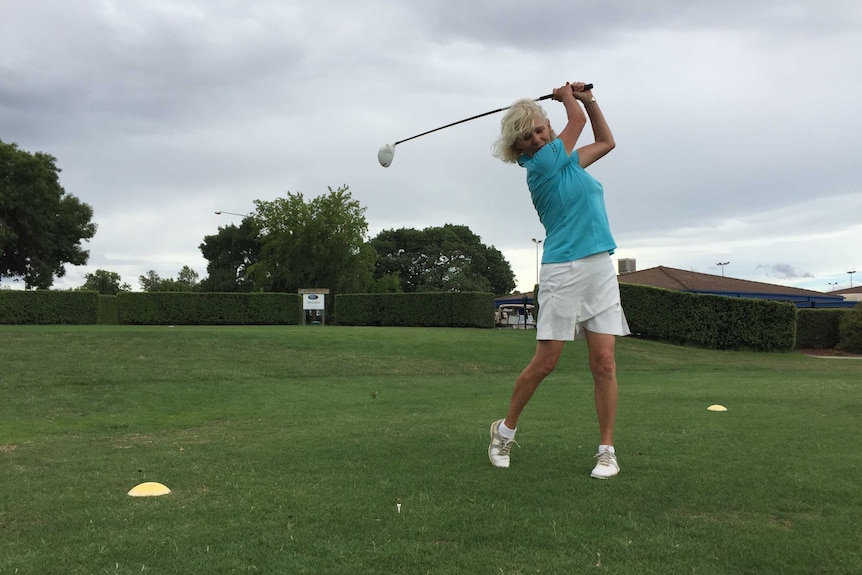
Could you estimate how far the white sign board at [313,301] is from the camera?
3119cm

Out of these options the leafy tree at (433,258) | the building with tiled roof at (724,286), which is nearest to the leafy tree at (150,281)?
the leafy tree at (433,258)

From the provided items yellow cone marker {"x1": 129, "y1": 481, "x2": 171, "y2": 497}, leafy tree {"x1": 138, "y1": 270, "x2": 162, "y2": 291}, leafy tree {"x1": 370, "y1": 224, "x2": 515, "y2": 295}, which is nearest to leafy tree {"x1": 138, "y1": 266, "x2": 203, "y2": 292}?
leafy tree {"x1": 138, "y1": 270, "x2": 162, "y2": 291}

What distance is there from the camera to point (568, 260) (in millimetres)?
3693

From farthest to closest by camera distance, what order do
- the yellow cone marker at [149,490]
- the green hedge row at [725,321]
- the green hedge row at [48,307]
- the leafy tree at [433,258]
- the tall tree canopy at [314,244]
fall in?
the leafy tree at [433,258] < the tall tree canopy at [314,244] < the green hedge row at [48,307] < the green hedge row at [725,321] < the yellow cone marker at [149,490]

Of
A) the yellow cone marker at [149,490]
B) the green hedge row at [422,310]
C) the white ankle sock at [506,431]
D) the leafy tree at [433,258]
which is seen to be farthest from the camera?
the leafy tree at [433,258]

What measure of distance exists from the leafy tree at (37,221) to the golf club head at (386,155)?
1648 inches

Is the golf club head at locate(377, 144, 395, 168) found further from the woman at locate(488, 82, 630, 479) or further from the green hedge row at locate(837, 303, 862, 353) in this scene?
the green hedge row at locate(837, 303, 862, 353)

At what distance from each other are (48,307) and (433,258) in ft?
155

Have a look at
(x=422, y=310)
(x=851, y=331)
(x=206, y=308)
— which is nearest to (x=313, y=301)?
(x=206, y=308)

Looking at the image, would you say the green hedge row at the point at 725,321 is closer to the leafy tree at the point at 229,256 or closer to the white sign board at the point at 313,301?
the white sign board at the point at 313,301

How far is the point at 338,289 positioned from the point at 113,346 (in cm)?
3143

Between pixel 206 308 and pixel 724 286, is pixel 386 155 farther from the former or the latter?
pixel 724 286

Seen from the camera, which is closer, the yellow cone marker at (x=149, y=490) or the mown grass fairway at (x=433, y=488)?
the mown grass fairway at (x=433, y=488)

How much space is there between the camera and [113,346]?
14352mm
